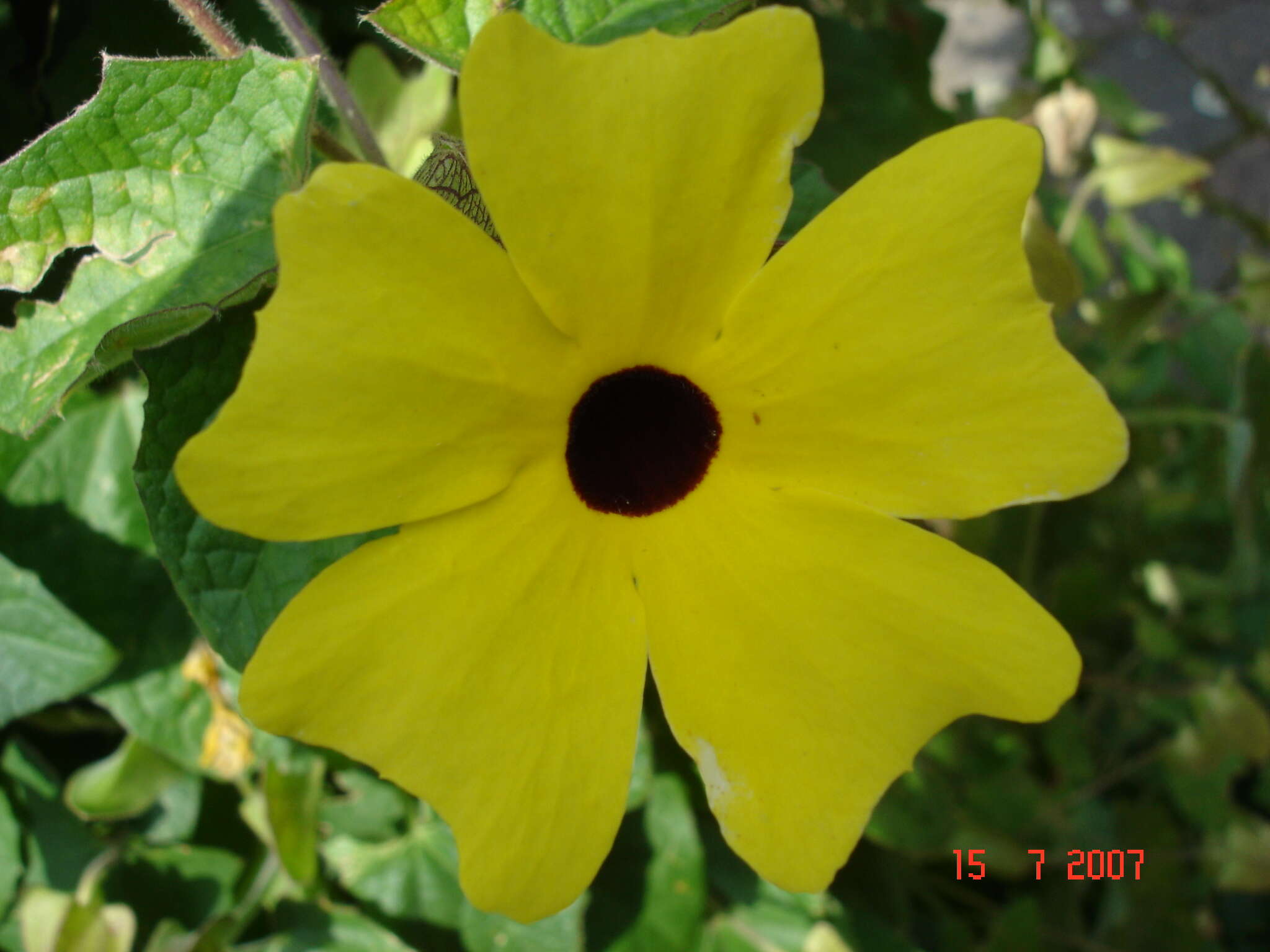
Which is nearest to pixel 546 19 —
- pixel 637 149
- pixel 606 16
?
pixel 606 16

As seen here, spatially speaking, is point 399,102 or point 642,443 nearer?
point 642,443

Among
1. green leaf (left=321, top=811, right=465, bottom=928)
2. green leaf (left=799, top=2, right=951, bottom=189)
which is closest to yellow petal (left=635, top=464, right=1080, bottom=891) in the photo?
green leaf (left=321, top=811, right=465, bottom=928)

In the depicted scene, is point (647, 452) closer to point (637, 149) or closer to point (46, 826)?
point (637, 149)

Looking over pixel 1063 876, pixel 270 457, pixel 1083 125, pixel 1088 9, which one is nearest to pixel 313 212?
pixel 270 457

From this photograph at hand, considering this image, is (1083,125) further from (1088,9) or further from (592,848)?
(1088,9)
